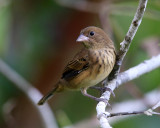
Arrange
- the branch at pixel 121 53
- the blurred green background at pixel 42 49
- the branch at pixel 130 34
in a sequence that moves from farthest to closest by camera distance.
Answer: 1. the blurred green background at pixel 42 49
2. the branch at pixel 130 34
3. the branch at pixel 121 53

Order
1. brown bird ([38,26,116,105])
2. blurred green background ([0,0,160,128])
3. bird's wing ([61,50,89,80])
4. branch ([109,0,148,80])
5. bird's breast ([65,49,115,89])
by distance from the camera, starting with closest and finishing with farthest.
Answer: branch ([109,0,148,80]) → bird's breast ([65,49,115,89]) → brown bird ([38,26,116,105]) → bird's wing ([61,50,89,80]) → blurred green background ([0,0,160,128])

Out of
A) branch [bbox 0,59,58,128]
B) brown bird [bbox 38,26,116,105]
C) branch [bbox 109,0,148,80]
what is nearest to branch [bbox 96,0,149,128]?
branch [bbox 109,0,148,80]

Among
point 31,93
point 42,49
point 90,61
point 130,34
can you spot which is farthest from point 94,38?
point 42,49

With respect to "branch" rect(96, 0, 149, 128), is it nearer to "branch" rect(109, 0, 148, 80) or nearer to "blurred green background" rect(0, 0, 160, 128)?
"branch" rect(109, 0, 148, 80)

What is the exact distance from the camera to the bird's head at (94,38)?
4.16 metres

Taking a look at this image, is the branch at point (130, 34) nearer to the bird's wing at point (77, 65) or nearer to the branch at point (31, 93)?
the bird's wing at point (77, 65)

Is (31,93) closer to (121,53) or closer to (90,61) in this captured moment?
(90,61)

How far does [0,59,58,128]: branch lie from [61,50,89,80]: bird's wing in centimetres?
62

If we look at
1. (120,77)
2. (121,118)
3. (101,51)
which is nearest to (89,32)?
(101,51)

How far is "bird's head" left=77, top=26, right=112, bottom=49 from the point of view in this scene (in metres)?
4.16

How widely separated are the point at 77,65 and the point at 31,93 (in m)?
1.02

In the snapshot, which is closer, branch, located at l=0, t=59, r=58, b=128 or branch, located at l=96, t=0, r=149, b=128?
branch, located at l=96, t=0, r=149, b=128

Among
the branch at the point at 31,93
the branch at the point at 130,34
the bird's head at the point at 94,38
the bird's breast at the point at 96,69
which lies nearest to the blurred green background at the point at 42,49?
the branch at the point at 31,93

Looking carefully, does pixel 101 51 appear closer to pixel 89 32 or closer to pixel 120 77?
pixel 89 32
